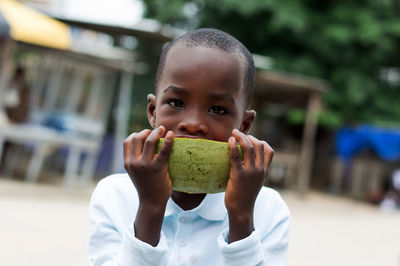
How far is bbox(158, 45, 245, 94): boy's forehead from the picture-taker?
1.62 metres

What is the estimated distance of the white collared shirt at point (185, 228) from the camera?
63.5 inches

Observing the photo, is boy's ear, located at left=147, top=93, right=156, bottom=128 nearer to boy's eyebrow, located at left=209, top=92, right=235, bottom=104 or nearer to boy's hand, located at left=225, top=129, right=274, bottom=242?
boy's eyebrow, located at left=209, top=92, right=235, bottom=104

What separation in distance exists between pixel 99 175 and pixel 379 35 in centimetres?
1016

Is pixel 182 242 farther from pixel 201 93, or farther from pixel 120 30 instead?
pixel 120 30

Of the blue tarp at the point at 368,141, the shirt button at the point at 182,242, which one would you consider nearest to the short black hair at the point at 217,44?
the shirt button at the point at 182,242

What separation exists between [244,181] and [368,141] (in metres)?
14.2

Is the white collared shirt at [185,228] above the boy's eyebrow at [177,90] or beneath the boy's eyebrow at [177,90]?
beneath

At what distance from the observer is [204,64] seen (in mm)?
1626

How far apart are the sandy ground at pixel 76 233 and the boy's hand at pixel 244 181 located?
3249 mm

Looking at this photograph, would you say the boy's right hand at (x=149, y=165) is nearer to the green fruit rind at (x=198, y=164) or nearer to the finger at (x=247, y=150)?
the green fruit rind at (x=198, y=164)

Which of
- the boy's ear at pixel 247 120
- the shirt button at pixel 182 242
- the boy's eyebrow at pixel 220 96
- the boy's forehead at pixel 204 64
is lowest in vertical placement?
Answer: the shirt button at pixel 182 242

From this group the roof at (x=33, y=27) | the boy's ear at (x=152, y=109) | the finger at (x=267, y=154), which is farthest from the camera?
the roof at (x=33, y=27)

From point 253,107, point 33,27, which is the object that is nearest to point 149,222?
point 33,27

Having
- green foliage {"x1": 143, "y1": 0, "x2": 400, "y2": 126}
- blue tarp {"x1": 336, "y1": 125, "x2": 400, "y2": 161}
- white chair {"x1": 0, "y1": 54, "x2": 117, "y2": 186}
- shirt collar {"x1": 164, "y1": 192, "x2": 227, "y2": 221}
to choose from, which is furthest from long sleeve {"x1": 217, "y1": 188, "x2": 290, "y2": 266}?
green foliage {"x1": 143, "y1": 0, "x2": 400, "y2": 126}
